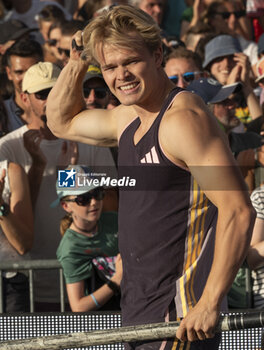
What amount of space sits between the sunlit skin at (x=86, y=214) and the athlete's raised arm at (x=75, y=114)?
46.6 inches

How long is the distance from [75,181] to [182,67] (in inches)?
75.4

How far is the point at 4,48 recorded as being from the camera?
718cm

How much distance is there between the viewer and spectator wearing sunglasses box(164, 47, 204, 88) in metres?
6.47

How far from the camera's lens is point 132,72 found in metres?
3.26

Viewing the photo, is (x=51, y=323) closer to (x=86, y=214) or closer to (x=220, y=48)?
(x=86, y=214)

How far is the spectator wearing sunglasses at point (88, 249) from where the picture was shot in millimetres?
4816

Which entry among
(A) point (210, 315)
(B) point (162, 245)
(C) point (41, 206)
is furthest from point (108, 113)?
(C) point (41, 206)

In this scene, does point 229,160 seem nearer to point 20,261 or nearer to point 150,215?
point 150,215

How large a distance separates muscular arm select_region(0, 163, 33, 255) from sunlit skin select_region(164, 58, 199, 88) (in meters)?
1.82

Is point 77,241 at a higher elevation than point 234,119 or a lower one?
lower

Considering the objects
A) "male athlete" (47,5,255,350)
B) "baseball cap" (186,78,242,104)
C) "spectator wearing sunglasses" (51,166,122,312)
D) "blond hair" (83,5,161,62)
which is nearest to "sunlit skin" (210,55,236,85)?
"baseball cap" (186,78,242,104)

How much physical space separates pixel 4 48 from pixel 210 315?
15.4ft

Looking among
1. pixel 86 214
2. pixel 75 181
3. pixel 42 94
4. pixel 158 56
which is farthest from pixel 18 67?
pixel 158 56

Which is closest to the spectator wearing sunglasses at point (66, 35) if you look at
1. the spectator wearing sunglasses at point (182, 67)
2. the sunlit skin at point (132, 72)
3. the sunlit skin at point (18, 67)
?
the sunlit skin at point (18, 67)
